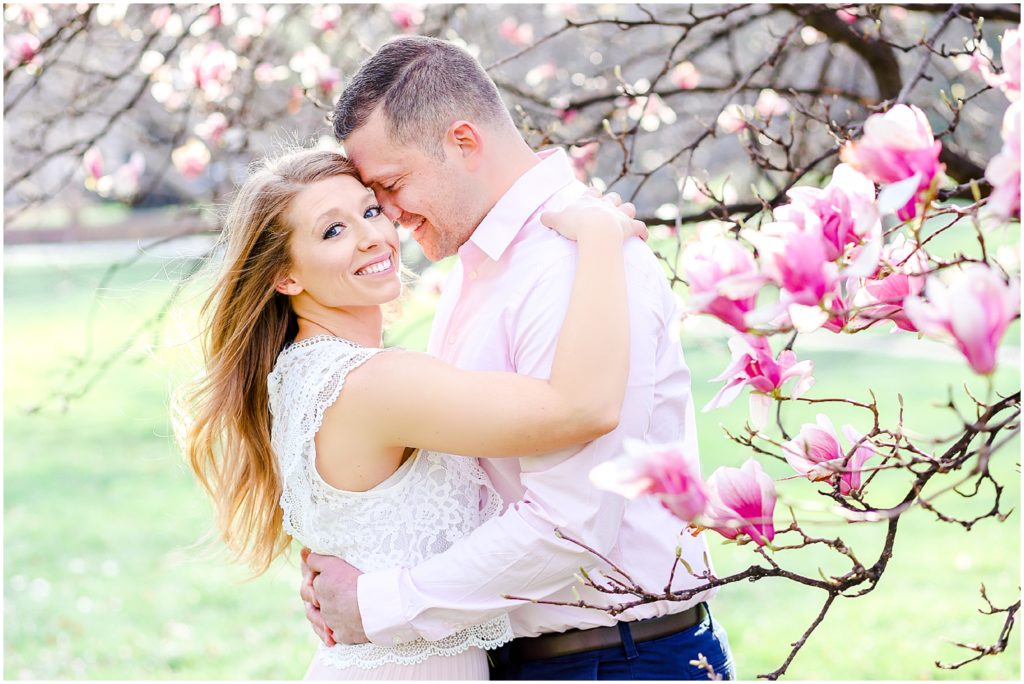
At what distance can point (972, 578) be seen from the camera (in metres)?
5.23

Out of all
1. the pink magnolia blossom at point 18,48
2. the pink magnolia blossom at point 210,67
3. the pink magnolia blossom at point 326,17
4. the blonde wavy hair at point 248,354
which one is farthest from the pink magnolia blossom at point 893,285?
the pink magnolia blossom at point 326,17

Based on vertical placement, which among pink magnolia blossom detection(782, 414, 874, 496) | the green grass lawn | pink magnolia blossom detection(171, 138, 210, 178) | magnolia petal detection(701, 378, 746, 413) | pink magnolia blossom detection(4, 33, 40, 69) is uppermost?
magnolia petal detection(701, 378, 746, 413)

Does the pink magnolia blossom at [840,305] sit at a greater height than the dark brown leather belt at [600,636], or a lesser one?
greater

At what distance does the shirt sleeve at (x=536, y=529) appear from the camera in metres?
1.67

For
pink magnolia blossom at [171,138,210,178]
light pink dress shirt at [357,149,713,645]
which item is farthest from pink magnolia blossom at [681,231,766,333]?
pink magnolia blossom at [171,138,210,178]

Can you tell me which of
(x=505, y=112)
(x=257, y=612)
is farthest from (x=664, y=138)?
(x=505, y=112)

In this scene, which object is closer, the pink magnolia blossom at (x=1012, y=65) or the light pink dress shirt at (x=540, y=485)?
the pink magnolia blossom at (x=1012, y=65)

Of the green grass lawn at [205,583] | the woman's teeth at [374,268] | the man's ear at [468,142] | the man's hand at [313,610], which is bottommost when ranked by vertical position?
the green grass lawn at [205,583]

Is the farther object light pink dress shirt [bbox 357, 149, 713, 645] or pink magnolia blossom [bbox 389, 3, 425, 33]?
pink magnolia blossom [bbox 389, 3, 425, 33]

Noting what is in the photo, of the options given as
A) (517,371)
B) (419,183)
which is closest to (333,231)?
(419,183)

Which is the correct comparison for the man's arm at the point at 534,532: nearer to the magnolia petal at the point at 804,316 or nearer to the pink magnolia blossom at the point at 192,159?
the magnolia petal at the point at 804,316

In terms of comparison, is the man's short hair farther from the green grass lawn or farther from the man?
the green grass lawn

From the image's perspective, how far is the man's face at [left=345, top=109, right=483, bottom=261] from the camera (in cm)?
190

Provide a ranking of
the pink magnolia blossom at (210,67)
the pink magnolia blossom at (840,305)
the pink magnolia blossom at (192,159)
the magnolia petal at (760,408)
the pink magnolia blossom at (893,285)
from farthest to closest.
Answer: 1. the pink magnolia blossom at (192,159)
2. the pink magnolia blossom at (210,67)
3. the magnolia petal at (760,408)
4. the pink magnolia blossom at (893,285)
5. the pink magnolia blossom at (840,305)
